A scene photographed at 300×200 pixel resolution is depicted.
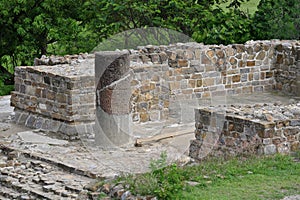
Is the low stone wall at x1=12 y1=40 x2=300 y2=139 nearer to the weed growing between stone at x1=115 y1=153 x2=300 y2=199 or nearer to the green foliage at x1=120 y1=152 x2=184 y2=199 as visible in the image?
the weed growing between stone at x1=115 y1=153 x2=300 y2=199

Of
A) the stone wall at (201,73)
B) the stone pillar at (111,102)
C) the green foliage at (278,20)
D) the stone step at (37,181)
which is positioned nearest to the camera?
the stone step at (37,181)

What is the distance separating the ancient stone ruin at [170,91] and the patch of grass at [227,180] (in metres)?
0.70

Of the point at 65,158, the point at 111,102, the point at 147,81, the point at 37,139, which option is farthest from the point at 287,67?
the point at 65,158

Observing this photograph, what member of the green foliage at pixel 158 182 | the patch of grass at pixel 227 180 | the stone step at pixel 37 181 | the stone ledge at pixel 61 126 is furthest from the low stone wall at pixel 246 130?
the stone ledge at pixel 61 126

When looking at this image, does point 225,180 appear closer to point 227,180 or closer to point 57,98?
point 227,180

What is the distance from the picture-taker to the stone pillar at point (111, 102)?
12992mm

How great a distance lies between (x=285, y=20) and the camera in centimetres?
2097

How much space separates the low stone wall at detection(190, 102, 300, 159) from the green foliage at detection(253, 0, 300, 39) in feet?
28.9

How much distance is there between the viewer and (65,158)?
12.3m

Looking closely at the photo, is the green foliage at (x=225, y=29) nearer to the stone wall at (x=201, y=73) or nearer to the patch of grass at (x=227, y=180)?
the stone wall at (x=201, y=73)

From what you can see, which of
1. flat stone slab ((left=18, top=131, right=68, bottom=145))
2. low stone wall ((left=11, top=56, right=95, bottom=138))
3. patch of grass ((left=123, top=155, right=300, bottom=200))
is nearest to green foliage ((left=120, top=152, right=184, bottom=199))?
patch of grass ((left=123, top=155, right=300, bottom=200))

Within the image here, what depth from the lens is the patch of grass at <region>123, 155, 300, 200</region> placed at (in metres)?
9.57

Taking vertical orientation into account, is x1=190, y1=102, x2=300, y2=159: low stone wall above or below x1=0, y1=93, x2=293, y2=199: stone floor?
above

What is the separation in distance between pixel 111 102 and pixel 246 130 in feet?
8.16
